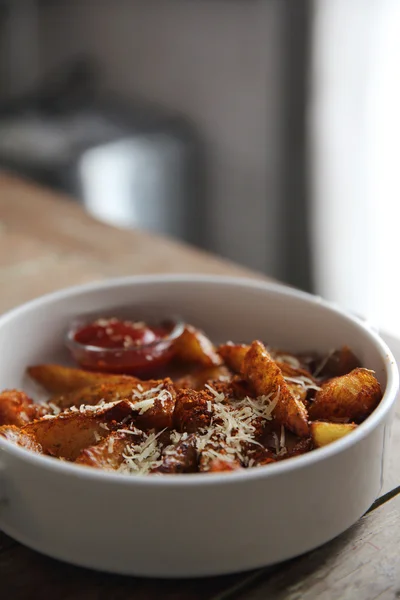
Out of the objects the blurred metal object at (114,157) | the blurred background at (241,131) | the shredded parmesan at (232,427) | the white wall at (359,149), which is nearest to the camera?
the shredded parmesan at (232,427)

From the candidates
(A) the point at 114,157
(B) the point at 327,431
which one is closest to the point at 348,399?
(B) the point at 327,431

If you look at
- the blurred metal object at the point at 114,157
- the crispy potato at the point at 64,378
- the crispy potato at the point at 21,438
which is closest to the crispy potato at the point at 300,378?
the crispy potato at the point at 64,378

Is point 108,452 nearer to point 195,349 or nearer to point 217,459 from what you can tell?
point 217,459

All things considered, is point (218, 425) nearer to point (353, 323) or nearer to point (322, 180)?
point (353, 323)

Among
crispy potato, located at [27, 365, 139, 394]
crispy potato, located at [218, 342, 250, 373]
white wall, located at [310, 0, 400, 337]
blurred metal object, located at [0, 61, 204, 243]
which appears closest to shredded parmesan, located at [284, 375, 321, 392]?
crispy potato, located at [218, 342, 250, 373]

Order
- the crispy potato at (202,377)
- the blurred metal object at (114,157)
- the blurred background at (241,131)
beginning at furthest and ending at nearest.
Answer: the blurred metal object at (114,157), the blurred background at (241,131), the crispy potato at (202,377)

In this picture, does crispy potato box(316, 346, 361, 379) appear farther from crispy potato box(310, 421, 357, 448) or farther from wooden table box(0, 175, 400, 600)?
crispy potato box(310, 421, 357, 448)

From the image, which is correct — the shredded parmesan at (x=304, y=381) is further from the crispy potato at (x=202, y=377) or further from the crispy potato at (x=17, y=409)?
the crispy potato at (x=17, y=409)
